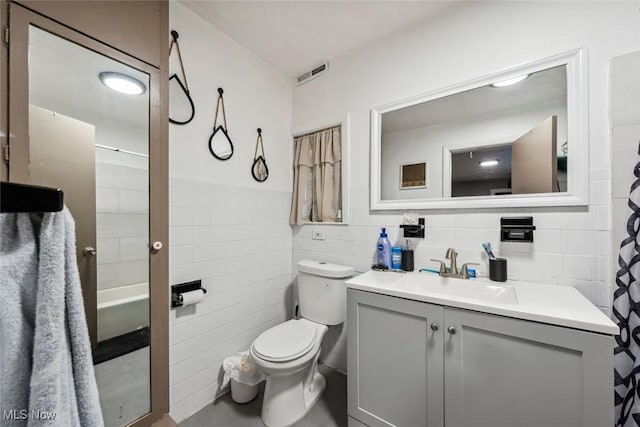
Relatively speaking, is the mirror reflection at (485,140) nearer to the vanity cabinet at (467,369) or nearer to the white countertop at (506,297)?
the white countertop at (506,297)

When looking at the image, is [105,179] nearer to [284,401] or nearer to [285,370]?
[285,370]

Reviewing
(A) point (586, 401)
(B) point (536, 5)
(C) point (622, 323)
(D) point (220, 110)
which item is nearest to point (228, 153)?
(D) point (220, 110)

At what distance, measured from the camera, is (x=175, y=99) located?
142 centimetres

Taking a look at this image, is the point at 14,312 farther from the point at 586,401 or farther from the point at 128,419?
the point at 586,401

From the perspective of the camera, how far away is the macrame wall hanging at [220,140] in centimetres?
160

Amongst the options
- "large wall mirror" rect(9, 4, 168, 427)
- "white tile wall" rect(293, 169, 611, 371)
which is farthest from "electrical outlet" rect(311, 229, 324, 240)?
"large wall mirror" rect(9, 4, 168, 427)

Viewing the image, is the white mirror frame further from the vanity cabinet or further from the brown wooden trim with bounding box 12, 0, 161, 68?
the brown wooden trim with bounding box 12, 0, 161, 68

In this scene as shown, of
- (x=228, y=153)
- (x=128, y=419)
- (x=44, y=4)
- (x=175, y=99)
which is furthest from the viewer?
(x=228, y=153)

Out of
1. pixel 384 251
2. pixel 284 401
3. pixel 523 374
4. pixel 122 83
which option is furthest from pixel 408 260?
pixel 122 83

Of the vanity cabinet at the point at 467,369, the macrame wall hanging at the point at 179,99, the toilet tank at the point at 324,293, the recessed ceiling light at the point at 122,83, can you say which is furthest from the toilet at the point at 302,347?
the recessed ceiling light at the point at 122,83

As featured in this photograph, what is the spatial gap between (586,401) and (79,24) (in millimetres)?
2396

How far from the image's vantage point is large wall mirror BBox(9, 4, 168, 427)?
94 centimetres

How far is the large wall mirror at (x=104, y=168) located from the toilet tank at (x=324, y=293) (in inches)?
34.9

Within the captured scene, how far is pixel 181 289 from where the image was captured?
1407 mm
